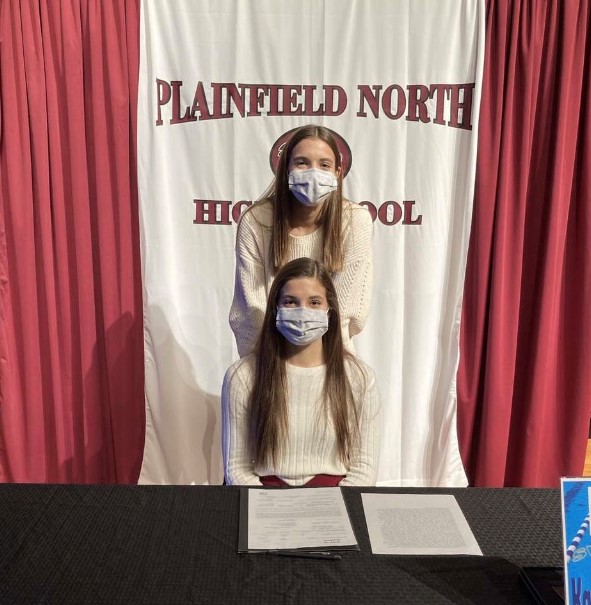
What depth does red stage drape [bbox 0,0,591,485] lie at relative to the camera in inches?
94.2

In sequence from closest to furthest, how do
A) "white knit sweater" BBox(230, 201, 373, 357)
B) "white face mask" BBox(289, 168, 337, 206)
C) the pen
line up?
the pen, "white face mask" BBox(289, 168, 337, 206), "white knit sweater" BBox(230, 201, 373, 357)

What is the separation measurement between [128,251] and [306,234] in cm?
100

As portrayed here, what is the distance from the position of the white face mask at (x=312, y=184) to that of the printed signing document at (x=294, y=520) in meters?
0.83

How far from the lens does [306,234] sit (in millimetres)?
1840

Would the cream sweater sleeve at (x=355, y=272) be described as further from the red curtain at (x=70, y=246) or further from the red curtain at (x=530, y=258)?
the red curtain at (x=70, y=246)

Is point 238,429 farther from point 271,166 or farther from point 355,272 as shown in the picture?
point 271,166

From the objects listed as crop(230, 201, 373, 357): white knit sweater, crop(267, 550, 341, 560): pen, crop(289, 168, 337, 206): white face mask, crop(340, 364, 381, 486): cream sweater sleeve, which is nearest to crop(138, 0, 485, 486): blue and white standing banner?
crop(230, 201, 373, 357): white knit sweater

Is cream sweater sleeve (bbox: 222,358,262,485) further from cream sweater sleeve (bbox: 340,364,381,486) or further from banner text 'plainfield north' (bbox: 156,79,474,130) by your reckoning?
banner text 'plainfield north' (bbox: 156,79,474,130)

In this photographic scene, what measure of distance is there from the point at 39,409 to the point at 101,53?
4.89ft

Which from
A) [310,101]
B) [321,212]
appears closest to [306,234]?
[321,212]

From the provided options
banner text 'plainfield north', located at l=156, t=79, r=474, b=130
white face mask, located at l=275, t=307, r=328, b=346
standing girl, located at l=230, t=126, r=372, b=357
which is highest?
banner text 'plainfield north', located at l=156, t=79, r=474, b=130

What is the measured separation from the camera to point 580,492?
946 millimetres

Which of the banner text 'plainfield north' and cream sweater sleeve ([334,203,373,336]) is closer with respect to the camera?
cream sweater sleeve ([334,203,373,336])

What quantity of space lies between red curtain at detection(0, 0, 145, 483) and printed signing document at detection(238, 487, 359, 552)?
4.78 ft
